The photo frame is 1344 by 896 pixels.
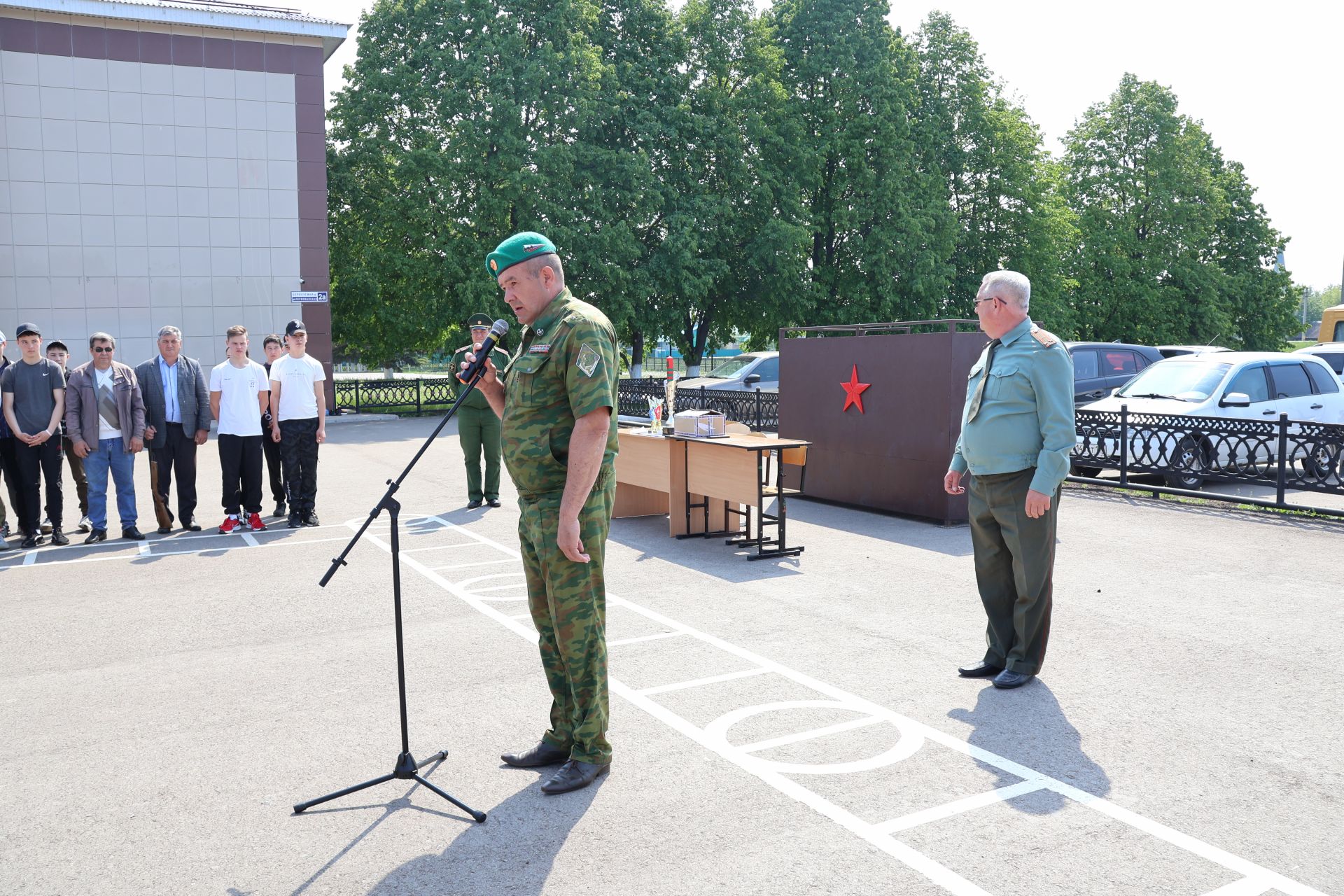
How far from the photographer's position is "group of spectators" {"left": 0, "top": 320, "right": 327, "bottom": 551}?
376 inches

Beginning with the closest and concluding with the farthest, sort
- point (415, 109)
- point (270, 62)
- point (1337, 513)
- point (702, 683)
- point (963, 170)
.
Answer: point (702, 683)
point (1337, 513)
point (270, 62)
point (415, 109)
point (963, 170)

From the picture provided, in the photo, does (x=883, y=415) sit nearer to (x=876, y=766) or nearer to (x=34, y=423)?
(x=876, y=766)

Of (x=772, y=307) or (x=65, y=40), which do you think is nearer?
(x=65, y=40)

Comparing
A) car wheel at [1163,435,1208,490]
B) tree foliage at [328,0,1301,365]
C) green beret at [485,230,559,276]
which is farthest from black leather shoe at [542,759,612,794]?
tree foliage at [328,0,1301,365]

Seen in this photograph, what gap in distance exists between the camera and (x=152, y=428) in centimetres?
1000

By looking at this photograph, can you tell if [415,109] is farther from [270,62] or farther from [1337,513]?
[1337,513]

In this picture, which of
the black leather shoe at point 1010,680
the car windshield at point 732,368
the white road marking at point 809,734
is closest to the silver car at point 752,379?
the car windshield at point 732,368

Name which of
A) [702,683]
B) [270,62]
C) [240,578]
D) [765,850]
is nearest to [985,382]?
[702,683]

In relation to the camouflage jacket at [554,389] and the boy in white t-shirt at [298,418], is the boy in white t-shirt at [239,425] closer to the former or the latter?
the boy in white t-shirt at [298,418]

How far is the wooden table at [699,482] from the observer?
8.70 meters

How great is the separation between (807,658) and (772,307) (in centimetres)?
2861

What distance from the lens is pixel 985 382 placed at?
5457 mm

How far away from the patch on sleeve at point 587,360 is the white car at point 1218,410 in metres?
10.3

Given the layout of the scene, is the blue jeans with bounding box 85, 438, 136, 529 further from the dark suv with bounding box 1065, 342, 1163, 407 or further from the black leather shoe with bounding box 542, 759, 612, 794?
the dark suv with bounding box 1065, 342, 1163, 407
